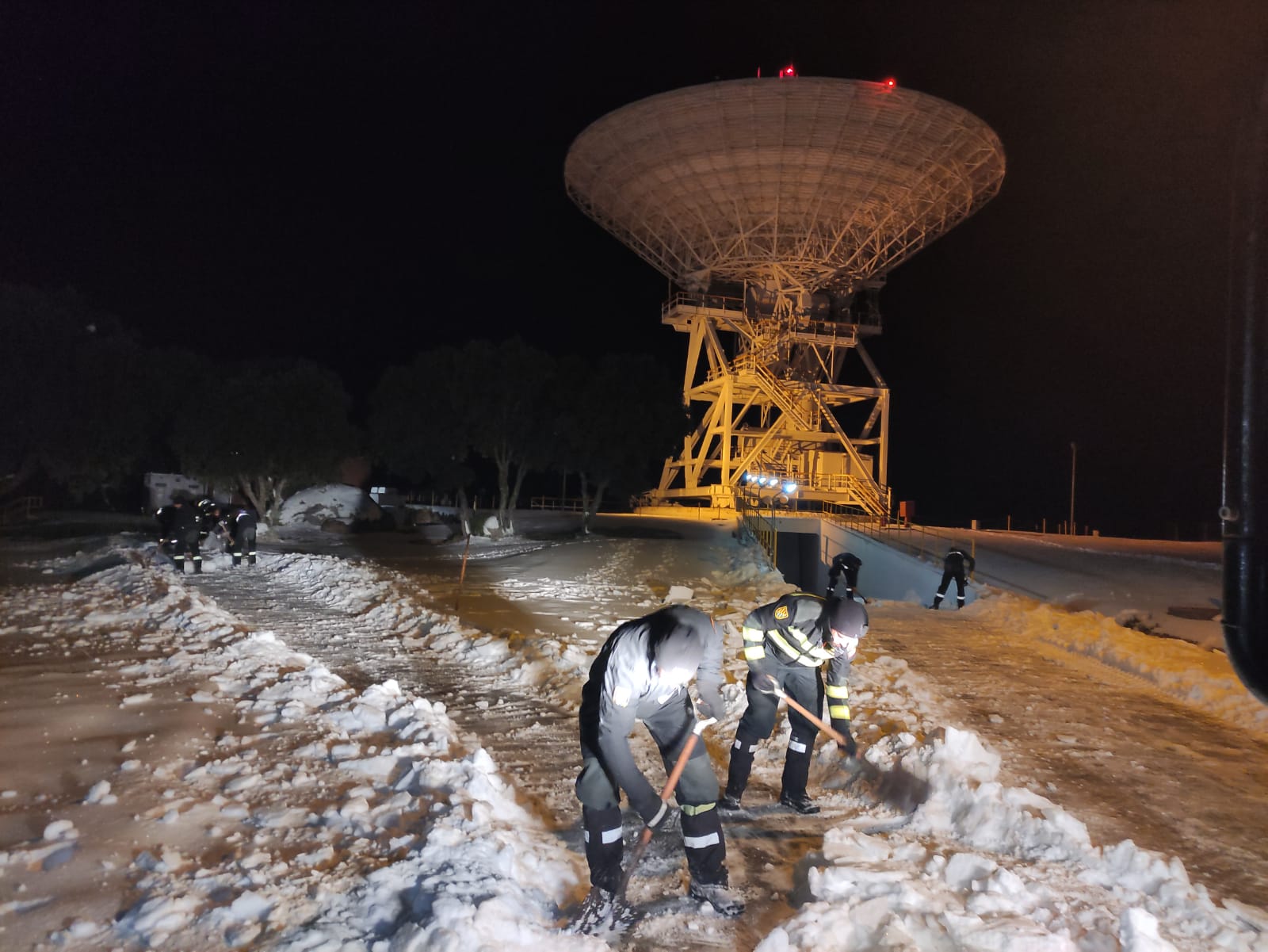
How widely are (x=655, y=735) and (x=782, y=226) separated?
40.3 meters

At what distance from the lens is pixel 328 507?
36.6m

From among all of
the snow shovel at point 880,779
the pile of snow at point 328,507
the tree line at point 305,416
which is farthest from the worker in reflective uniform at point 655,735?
the pile of snow at point 328,507

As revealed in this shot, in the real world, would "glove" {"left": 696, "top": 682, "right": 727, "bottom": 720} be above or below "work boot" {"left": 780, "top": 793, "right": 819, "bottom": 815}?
above

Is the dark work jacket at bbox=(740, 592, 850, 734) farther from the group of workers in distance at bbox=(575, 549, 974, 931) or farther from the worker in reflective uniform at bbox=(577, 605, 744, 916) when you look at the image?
the worker in reflective uniform at bbox=(577, 605, 744, 916)

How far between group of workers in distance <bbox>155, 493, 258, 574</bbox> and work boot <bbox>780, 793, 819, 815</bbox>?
628 inches

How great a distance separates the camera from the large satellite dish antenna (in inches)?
1325

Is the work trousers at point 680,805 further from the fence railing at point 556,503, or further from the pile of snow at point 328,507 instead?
the fence railing at point 556,503

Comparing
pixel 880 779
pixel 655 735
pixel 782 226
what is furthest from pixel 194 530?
pixel 782 226

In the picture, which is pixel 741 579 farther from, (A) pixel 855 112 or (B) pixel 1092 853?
(A) pixel 855 112

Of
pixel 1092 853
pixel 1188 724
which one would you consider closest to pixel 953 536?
pixel 1188 724

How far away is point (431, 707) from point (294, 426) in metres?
27.0

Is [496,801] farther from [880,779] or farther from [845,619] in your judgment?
[880,779]

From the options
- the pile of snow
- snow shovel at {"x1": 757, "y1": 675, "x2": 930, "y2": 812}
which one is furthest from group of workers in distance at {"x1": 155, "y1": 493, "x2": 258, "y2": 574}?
snow shovel at {"x1": 757, "y1": 675, "x2": 930, "y2": 812}

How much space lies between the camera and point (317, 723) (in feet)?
21.7
